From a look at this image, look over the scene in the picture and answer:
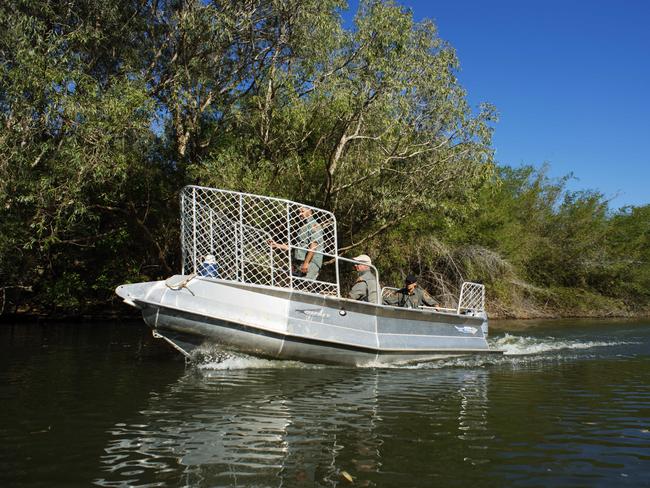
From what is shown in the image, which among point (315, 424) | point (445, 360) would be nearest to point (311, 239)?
point (445, 360)

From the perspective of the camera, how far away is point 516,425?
20.6 ft

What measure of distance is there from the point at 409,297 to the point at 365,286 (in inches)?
60.7

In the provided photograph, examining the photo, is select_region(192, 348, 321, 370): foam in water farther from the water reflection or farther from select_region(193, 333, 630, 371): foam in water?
the water reflection

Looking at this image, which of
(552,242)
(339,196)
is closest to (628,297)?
(552,242)

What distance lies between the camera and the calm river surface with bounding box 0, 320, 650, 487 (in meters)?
4.63

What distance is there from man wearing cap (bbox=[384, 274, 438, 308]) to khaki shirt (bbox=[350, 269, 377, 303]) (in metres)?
1.32

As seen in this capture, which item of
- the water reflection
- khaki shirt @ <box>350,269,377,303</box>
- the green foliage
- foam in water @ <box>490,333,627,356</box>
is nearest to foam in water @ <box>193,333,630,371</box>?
foam in water @ <box>490,333,627,356</box>

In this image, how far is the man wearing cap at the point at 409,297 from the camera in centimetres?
1168

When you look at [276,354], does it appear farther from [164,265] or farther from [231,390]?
[164,265]

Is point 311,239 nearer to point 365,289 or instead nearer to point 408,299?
point 365,289

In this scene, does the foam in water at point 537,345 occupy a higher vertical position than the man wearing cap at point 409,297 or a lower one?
lower

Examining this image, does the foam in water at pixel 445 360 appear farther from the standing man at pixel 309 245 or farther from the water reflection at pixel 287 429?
the standing man at pixel 309 245

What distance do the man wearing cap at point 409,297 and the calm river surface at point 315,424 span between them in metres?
1.48

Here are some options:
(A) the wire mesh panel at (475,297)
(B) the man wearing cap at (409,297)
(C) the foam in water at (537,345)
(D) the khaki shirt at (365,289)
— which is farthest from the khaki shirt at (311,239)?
(C) the foam in water at (537,345)
